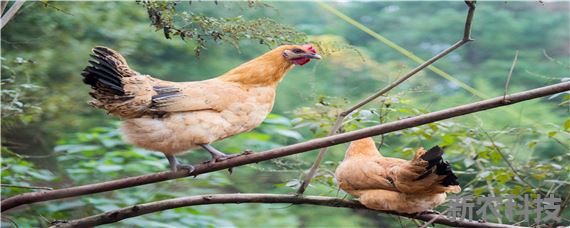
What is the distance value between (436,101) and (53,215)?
128cm

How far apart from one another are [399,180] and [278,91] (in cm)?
101

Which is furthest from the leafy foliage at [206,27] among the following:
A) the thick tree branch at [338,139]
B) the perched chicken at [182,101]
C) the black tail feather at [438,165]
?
the black tail feather at [438,165]

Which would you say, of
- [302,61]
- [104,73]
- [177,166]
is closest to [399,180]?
[302,61]

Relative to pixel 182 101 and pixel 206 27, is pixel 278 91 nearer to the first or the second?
pixel 206 27

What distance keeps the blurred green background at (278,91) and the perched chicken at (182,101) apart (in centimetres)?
54

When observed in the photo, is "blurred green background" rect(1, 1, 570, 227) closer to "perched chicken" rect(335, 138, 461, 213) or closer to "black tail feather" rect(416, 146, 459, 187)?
"perched chicken" rect(335, 138, 461, 213)

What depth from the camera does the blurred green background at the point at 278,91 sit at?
2.39 meters

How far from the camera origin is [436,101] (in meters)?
2.52

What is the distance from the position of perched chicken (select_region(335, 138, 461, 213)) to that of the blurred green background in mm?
395

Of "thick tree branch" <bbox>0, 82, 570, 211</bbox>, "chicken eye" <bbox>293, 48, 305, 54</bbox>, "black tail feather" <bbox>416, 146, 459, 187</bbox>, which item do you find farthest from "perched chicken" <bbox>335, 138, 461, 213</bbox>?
"chicken eye" <bbox>293, 48, 305, 54</bbox>

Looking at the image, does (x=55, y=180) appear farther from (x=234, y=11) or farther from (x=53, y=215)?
(x=234, y=11)

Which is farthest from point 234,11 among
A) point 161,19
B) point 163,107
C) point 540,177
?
point 540,177

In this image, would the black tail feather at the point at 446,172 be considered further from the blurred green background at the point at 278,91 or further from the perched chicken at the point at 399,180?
the blurred green background at the point at 278,91

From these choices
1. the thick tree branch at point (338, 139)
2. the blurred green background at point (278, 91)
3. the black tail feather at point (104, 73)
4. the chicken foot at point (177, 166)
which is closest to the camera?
the thick tree branch at point (338, 139)
